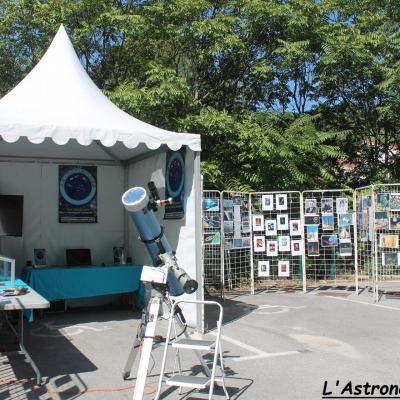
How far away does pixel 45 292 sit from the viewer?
8031mm

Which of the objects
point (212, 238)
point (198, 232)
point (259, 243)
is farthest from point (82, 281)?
point (259, 243)

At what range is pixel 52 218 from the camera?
30.2ft

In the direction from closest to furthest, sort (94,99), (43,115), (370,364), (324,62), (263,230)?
(370,364)
(43,115)
(94,99)
(263,230)
(324,62)

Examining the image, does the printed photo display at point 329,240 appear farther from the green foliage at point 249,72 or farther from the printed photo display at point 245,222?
the green foliage at point 249,72

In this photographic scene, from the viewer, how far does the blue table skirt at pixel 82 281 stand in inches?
317

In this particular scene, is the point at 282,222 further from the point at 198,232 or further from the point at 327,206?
the point at 198,232

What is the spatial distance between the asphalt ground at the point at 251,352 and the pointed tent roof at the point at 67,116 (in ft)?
7.97

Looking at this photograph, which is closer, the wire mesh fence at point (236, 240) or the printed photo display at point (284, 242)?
the wire mesh fence at point (236, 240)

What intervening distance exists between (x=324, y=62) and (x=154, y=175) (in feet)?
22.1

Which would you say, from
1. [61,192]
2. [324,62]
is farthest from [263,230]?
[324,62]

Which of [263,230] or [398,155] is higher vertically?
[398,155]

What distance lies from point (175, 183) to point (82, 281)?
2274 mm

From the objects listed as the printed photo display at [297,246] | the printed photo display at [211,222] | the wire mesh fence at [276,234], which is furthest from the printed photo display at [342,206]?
the printed photo display at [211,222]

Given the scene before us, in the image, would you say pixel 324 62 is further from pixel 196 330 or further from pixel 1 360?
pixel 1 360
